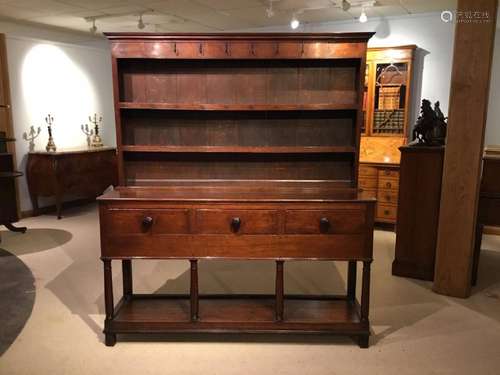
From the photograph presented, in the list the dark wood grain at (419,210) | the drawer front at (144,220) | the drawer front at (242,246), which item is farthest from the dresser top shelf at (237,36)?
the dark wood grain at (419,210)

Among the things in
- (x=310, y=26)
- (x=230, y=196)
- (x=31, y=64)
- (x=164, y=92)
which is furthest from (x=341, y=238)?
(x=31, y=64)

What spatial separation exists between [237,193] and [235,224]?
0.82 feet

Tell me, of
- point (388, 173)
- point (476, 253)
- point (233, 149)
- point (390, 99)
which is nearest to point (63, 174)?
point (233, 149)

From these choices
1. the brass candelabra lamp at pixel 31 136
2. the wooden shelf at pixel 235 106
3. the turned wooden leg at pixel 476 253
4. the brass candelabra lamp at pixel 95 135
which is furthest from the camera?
the brass candelabra lamp at pixel 95 135

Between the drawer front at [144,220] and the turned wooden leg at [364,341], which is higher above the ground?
the drawer front at [144,220]

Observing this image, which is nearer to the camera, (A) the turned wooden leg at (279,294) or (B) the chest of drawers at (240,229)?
(B) the chest of drawers at (240,229)

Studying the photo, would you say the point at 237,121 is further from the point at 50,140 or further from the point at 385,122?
the point at 50,140

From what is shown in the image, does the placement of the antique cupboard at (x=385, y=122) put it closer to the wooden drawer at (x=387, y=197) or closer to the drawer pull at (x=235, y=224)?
the wooden drawer at (x=387, y=197)

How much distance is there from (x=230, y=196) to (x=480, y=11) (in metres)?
2.10

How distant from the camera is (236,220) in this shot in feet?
7.60

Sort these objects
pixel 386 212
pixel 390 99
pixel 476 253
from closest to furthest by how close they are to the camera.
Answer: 1. pixel 476 253
2. pixel 386 212
3. pixel 390 99

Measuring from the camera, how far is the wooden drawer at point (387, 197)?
487 centimetres

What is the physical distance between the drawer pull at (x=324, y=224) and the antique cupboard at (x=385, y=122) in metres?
2.76

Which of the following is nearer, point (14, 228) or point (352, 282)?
point (352, 282)
